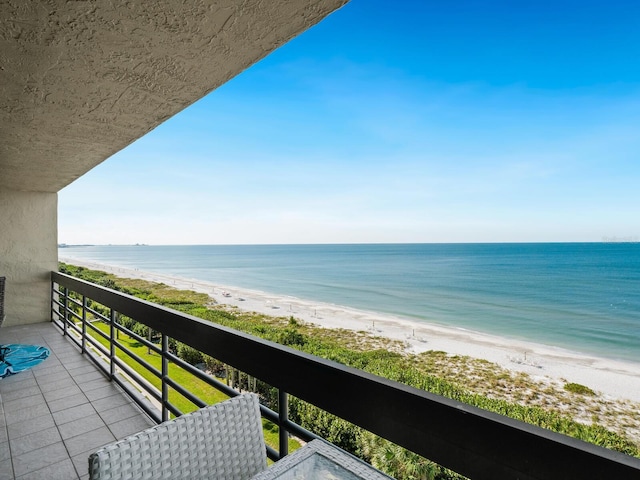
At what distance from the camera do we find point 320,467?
0.77 metres

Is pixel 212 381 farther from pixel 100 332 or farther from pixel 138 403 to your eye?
pixel 100 332

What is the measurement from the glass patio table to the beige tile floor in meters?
1.77

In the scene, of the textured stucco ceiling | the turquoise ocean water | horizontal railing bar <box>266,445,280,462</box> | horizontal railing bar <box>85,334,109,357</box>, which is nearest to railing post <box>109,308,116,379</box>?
horizontal railing bar <box>85,334,109,357</box>

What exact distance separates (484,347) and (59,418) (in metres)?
16.8

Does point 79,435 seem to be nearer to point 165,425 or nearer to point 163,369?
point 163,369

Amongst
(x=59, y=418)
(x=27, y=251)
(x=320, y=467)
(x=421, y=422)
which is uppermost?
(x=27, y=251)

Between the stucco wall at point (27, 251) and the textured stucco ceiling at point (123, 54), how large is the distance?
10.5 ft

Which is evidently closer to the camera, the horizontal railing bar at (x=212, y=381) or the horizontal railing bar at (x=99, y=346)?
the horizontal railing bar at (x=212, y=381)

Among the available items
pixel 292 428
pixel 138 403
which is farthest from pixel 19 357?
pixel 292 428

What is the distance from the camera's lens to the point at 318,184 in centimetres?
3912

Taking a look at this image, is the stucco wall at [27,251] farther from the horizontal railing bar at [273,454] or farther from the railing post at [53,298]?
the horizontal railing bar at [273,454]

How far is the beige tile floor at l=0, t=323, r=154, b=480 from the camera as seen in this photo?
191 cm

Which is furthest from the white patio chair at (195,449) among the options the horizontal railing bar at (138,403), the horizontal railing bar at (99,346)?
the horizontal railing bar at (99,346)

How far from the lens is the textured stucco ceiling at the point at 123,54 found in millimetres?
1097
